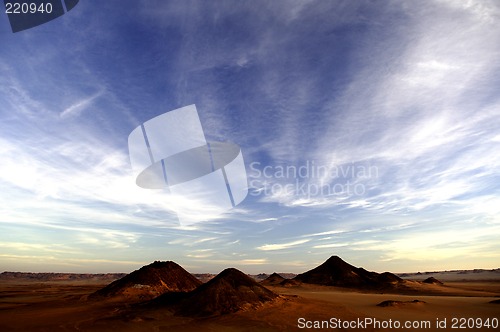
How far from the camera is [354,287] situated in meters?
84.1

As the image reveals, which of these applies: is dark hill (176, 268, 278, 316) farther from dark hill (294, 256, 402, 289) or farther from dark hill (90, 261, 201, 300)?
dark hill (294, 256, 402, 289)

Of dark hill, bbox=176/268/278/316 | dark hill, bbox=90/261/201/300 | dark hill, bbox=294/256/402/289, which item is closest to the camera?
dark hill, bbox=176/268/278/316

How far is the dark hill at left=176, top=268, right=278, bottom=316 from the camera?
31141mm

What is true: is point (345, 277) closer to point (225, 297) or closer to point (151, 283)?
point (151, 283)

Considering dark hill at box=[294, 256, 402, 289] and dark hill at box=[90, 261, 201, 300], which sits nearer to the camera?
dark hill at box=[90, 261, 201, 300]

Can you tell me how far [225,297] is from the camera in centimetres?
3331

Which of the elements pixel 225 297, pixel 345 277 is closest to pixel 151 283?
pixel 225 297

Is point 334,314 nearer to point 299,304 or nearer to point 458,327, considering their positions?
point 299,304

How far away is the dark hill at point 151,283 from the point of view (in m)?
47.4

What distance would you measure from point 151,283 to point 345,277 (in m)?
60.4

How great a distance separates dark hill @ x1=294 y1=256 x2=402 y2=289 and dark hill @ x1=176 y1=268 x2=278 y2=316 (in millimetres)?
58416

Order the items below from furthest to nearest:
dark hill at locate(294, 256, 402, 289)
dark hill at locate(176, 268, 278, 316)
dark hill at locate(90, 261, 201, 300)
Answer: dark hill at locate(294, 256, 402, 289)
dark hill at locate(90, 261, 201, 300)
dark hill at locate(176, 268, 278, 316)

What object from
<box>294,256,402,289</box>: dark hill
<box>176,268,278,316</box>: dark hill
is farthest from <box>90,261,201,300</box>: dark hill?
<box>294,256,402,289</box>: dark hill

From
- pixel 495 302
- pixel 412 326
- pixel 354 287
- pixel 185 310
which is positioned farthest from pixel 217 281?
pixel 354 287
